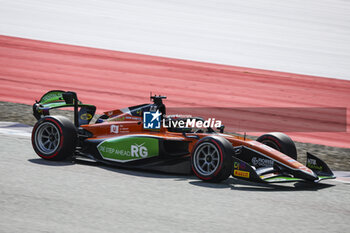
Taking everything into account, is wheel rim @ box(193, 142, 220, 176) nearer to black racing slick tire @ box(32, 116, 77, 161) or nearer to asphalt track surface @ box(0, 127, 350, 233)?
asphalt track surface @ box(0, 127, 350, 233)

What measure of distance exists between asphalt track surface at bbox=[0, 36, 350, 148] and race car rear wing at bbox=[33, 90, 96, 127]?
3832 mm

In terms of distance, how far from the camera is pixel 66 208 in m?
5.51

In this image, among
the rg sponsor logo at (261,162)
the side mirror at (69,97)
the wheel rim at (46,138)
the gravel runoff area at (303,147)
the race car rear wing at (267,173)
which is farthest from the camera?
the gravel runoff area at (303,147)

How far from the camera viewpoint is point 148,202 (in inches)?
233

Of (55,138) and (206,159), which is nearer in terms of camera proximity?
(206,159)

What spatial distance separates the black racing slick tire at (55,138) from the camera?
7566 millimetres

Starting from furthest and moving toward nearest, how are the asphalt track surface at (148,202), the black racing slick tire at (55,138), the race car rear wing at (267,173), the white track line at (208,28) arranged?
the white track line at (208,28), the black racing slick tire at (55,138), the race car rear wing at (267,173), the asphalt track surface at (148,202)

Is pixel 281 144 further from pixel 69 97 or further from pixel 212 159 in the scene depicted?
pixel 69 97

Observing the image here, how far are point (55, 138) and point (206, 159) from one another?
7.26 ft

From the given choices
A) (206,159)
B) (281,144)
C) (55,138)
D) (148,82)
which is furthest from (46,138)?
(148,82)

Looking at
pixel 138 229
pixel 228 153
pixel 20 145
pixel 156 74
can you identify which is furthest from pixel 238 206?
pixel 156 74

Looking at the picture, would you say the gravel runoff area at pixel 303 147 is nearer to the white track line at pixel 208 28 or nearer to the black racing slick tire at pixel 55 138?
the black racing slick tire at pixel 55 138

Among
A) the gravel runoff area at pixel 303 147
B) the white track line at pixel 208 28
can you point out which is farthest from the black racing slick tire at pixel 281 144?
the white track line at pixel 208 28

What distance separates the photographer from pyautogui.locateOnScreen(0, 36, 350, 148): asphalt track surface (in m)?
13.8
